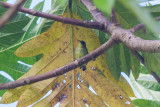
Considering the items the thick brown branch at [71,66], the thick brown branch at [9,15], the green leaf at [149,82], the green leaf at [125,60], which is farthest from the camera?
the green leaf at [149,82]

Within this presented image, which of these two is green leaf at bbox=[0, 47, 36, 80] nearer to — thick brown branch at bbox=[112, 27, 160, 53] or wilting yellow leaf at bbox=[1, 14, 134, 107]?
wilting yellow leaf at bbox=[1, 14, 134, 107]

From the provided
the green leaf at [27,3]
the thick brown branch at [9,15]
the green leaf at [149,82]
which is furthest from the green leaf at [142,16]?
the green leaf at [149,82]

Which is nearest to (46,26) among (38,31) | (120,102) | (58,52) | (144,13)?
(38,31)

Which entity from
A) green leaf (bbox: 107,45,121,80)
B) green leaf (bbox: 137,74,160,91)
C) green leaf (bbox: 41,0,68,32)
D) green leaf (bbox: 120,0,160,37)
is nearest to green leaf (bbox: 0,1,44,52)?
green leaf (bbox: 41,0,68,32)

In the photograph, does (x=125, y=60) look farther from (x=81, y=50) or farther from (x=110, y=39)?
(x=110, y=39)

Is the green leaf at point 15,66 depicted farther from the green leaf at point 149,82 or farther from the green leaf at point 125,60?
the green leaf at point 149,82

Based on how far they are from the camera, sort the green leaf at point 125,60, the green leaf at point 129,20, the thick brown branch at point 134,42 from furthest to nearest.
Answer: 1. the green leaf at point 125,60
2. the green leaf at point 129,20
3. the thick brown branch at point 134,42

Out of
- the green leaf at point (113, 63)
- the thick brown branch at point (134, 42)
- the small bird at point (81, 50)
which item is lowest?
the green leaf at point (113, 63)

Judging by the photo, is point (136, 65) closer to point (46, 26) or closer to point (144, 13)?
point (46, 26)

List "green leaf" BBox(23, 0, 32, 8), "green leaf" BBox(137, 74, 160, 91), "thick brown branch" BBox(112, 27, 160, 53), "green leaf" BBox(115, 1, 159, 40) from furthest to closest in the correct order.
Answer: "green leaf" BBox(137, 74, 160, 91)
"green leaf" BBox(23, 0, 32, 8)
"green leaf" BBox(115, 1, 159, 40)
"thick brown branch" BBox(112, 27, 160, 53)
